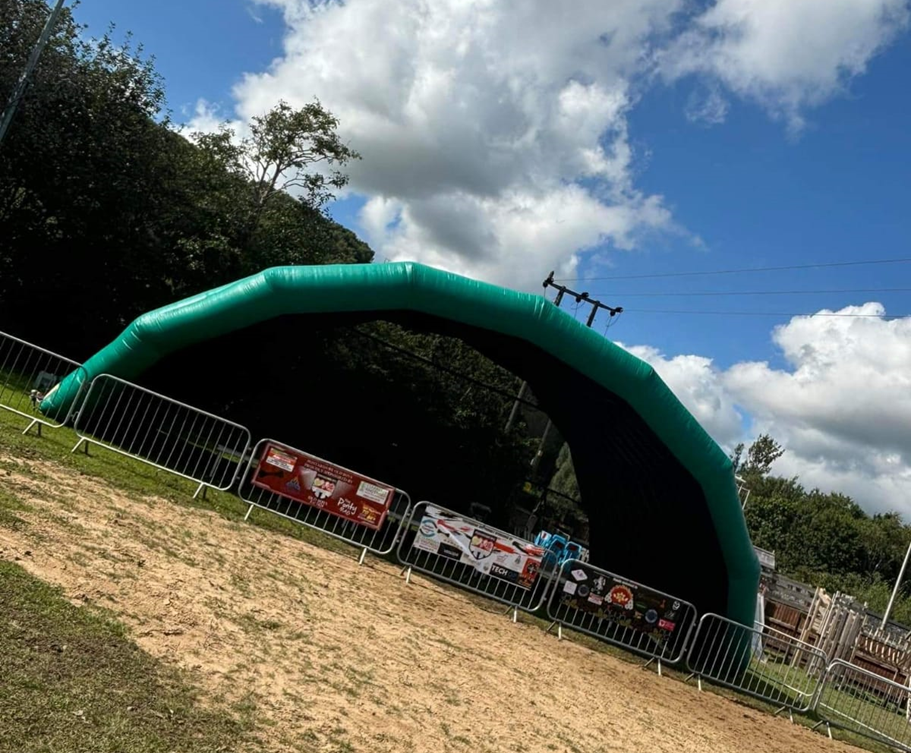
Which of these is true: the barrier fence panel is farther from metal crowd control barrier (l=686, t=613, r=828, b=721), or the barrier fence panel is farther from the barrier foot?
the barrier foot

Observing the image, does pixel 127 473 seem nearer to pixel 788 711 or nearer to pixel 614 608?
pixel 614 608

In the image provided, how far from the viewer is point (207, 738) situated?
4.14 metres

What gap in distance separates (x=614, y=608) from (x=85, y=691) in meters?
8.54

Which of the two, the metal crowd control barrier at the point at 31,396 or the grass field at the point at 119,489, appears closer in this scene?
the grass field at the point at 119,489

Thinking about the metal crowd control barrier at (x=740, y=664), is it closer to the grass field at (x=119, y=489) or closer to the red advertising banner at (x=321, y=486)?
the grass field at (x=119, y=489)

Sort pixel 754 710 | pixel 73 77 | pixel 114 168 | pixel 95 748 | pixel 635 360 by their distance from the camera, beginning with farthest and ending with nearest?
pixel 114 168, pixel 73 77, pixel 635 360, pixel 754 710, pixel 95 748

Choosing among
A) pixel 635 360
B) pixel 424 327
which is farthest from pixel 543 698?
pixel 424 327

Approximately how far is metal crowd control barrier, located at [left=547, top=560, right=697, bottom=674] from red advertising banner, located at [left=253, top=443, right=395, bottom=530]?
3.02m

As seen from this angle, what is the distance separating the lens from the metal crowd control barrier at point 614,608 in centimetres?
1099

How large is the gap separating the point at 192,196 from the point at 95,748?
2488 centimetres

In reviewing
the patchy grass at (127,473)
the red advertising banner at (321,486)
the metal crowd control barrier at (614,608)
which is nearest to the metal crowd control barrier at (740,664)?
the metal crowd control barrier at (614,608)

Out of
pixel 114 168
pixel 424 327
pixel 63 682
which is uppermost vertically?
pixel 114 168

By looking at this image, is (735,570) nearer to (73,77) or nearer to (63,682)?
(63,682)

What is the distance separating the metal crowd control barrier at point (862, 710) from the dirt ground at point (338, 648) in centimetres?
166
